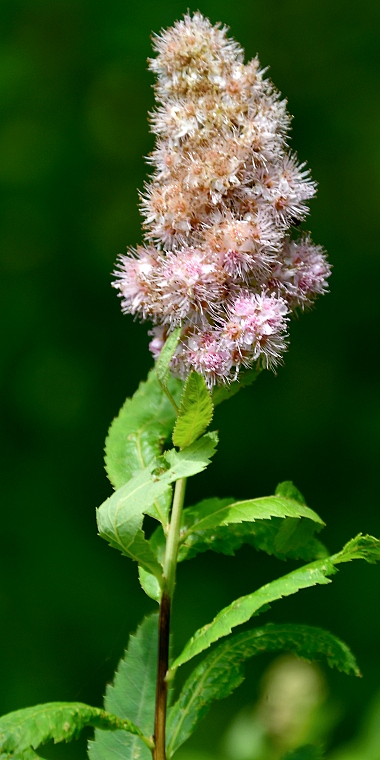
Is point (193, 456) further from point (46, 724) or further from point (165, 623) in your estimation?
point (46, 724)

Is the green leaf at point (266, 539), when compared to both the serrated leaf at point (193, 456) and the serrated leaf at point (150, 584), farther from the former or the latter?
the serrated leaf at point (193, 456)

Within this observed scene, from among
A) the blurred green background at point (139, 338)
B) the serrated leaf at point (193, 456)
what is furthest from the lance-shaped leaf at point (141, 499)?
the blurred green background at point (139, 338)

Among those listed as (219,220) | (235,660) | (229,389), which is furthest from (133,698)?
(219,220)

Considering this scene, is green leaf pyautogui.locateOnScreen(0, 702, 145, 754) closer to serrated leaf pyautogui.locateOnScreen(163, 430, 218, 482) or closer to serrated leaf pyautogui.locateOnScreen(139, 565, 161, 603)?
serrated leaf pyautogui.locateOnScreen(139, 565, 161, 603)

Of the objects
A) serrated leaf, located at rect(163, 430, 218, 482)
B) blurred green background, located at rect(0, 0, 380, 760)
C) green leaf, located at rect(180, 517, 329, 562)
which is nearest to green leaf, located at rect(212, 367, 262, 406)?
serrated leaf, located at rect(163, 430, 218, 482)

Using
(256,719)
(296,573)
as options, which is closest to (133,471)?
(296,573)
